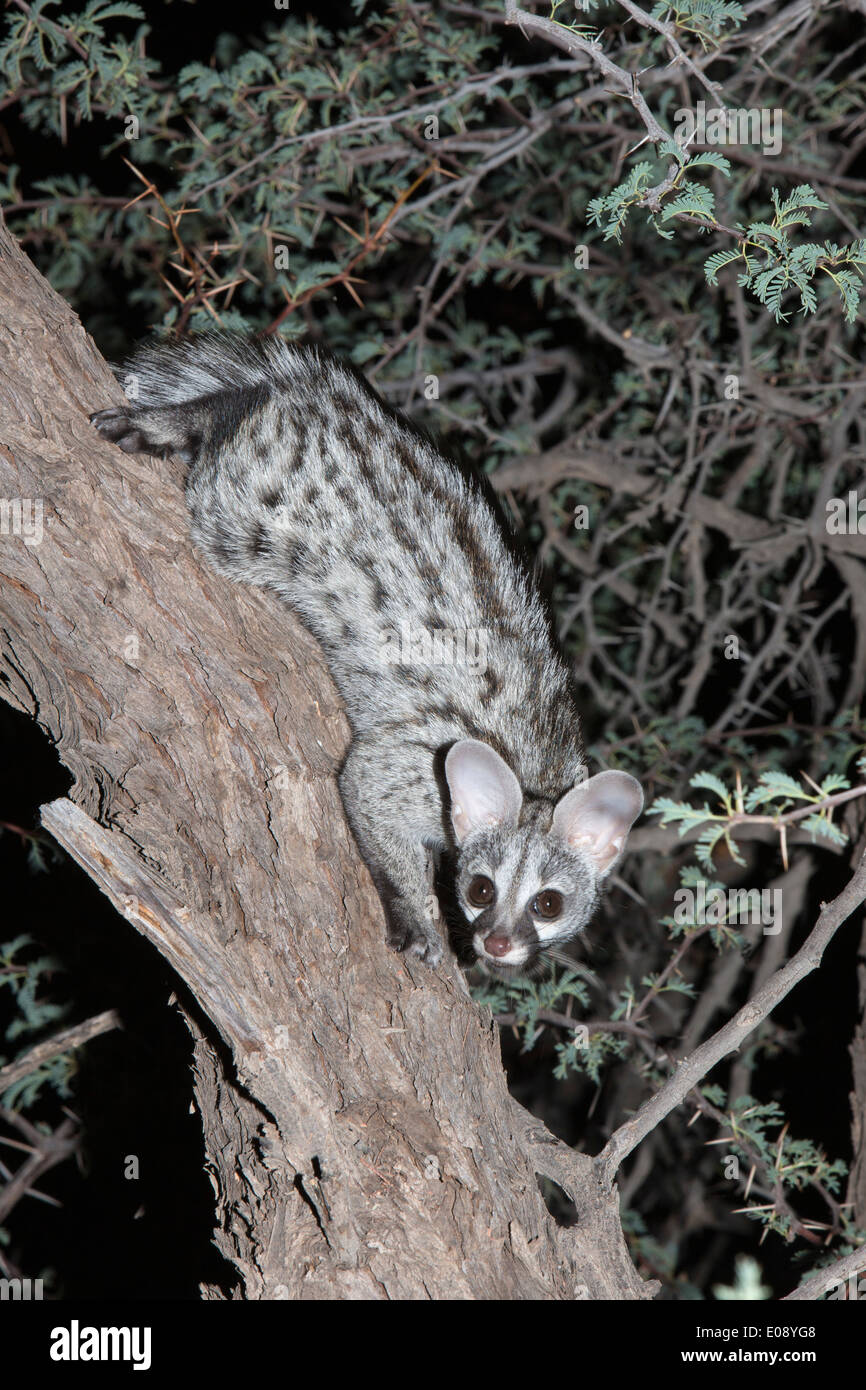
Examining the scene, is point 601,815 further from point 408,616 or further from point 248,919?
point 248,919

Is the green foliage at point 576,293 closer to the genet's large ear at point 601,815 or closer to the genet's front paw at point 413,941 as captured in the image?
the genet's large ear at point 601,815

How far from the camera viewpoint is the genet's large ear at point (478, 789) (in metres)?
3.95

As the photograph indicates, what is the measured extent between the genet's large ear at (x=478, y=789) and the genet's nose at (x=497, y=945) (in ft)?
1.37

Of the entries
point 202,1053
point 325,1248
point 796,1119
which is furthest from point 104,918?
point 796,1119

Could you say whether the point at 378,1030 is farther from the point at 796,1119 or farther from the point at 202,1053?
the point at 796,1119

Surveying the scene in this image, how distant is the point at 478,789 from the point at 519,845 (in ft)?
0.80

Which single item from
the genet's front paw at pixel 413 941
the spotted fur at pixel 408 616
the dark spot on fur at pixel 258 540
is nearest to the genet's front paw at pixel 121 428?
the spotted fur at pixel 408 616

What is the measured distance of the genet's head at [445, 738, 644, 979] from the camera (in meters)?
3.98

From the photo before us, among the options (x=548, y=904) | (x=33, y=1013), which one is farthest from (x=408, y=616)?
(x=33, y=1013)

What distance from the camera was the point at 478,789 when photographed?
13.4ft

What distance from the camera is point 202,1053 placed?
337 cm

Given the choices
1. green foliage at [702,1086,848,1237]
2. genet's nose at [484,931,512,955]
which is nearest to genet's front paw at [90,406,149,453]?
genet's nose at [484,931,512,955]

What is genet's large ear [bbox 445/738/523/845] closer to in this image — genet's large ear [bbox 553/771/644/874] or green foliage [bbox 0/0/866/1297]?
genet's large ear [bbox 553/771/644/874]
